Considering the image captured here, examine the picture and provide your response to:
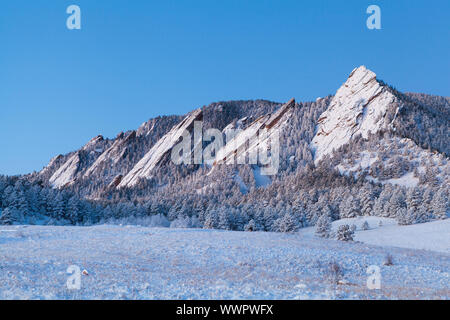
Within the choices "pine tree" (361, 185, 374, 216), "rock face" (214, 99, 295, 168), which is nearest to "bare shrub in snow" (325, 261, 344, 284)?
"pine tree" (361, 185, 374, 216)

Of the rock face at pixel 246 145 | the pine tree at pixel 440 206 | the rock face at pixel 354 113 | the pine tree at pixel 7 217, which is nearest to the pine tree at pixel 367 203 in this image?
the pine tree at pixel 440 206

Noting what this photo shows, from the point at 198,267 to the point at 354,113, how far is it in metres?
151

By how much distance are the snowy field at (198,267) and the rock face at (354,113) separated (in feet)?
405

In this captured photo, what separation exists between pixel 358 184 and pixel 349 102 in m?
Answer: 78.1

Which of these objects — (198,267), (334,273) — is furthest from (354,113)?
(198,267)

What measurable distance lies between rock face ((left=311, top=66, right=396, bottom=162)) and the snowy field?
12333cm

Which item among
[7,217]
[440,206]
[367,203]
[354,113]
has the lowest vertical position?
[367,203]

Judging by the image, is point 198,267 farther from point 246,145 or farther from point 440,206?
point 246,145

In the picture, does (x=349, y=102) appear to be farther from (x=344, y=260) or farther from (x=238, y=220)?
(x=344, y=260)

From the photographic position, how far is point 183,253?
70.2 feet

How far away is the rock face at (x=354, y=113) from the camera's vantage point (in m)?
145

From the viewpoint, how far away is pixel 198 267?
59.3 ft

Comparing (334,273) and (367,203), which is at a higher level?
(334,273)

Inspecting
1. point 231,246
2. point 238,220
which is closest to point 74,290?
point 231,246
